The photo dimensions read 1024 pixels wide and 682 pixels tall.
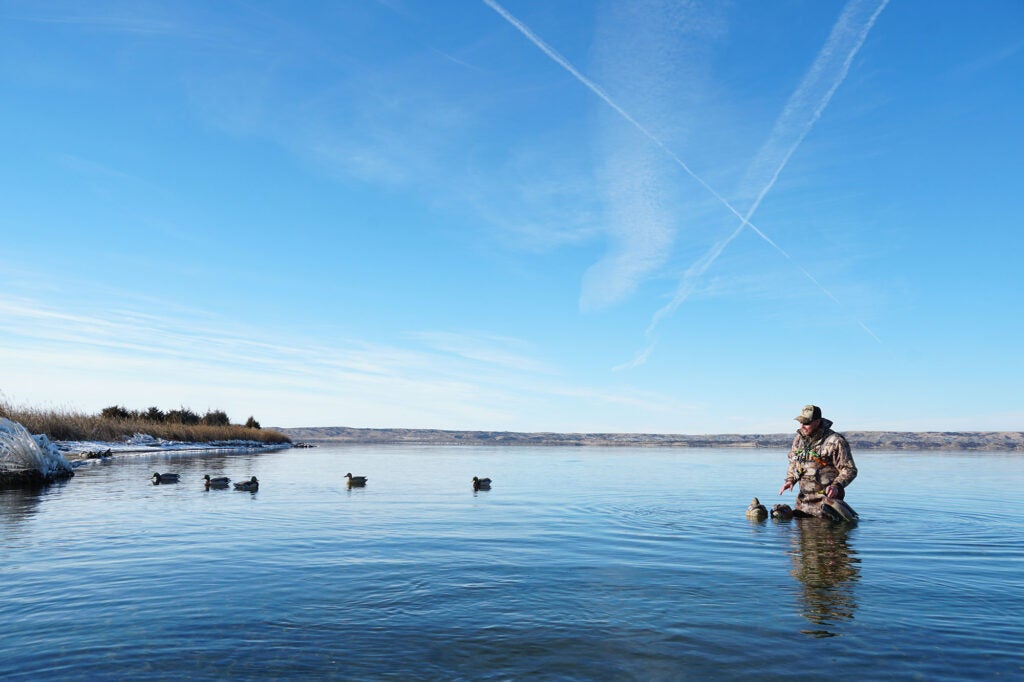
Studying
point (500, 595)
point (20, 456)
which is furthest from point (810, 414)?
point (20, 456)

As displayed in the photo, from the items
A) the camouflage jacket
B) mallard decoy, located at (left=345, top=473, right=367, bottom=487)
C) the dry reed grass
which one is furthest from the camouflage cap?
the dry reed grass

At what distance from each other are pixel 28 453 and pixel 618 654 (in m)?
30.2

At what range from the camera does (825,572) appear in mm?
12312

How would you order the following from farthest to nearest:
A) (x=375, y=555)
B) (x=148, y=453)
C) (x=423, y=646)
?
(x=148, y=453) < (x=375, y=555) < (x=423, y=646)

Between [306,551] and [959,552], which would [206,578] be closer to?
[306,551]

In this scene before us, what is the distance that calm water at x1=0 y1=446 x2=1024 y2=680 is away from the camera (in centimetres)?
743

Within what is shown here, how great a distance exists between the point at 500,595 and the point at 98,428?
62.0 metres

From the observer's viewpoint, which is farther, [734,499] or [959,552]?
[734,499]

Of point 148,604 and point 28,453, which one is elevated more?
point 28,453

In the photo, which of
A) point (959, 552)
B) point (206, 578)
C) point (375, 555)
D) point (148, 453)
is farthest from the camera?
point (148, 453)

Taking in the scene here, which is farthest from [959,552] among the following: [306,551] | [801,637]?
[306,551]

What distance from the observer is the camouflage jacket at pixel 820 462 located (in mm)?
18609

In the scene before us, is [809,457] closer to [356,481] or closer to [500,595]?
[500,595]

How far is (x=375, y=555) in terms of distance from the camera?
14102 mm
